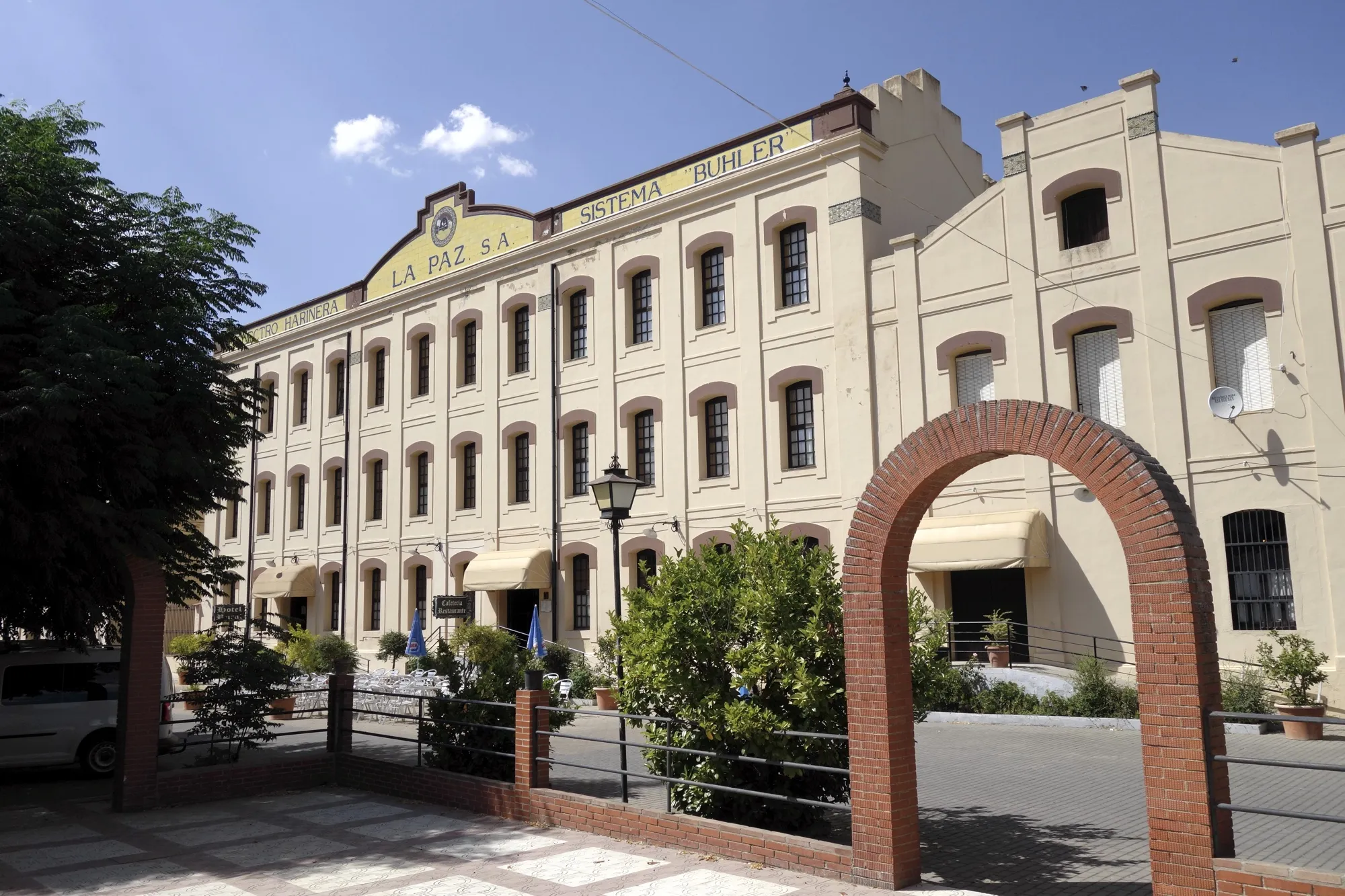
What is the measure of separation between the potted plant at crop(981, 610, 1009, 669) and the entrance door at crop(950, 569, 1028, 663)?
455 millimetres

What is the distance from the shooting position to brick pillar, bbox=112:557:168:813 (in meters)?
11.8

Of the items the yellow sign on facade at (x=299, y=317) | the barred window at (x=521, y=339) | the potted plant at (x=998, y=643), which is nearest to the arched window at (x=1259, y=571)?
the potted plant at (x=998, y=643)

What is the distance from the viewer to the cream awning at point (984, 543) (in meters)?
18.5

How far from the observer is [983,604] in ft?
67.3

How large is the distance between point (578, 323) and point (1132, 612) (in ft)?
72.1

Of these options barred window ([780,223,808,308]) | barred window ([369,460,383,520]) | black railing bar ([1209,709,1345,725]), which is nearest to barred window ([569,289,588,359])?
barred window ([780,223,808,308])

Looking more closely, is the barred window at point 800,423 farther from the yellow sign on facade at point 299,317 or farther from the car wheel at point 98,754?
the yellow sign on facade at point 299,317

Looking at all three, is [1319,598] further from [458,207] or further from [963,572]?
[458,207]

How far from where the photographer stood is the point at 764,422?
2292 centimetres

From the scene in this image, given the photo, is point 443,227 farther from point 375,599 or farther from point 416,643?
point 416,643

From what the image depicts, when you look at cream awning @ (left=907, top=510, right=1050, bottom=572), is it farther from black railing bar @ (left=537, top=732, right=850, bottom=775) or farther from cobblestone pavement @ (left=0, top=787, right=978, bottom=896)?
cobblestone pavement @ (left=0, top=787, right=978, bottom=896)

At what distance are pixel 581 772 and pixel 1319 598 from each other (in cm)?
1207

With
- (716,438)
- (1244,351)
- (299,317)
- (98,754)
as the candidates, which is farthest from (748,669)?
(299,317)

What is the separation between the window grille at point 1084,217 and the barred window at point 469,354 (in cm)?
1724
